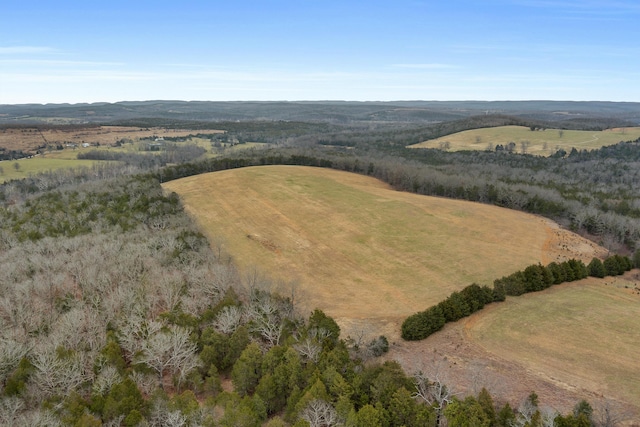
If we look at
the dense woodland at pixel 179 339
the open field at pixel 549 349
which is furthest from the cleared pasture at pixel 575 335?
the dense woodland at pixel 179 339

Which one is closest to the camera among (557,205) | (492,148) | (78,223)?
(78,223)

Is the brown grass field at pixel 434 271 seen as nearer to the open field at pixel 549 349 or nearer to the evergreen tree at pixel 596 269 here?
the open field at pixel 549 349

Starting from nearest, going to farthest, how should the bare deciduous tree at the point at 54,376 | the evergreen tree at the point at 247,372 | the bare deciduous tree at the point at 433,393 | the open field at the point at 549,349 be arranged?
the bare deciduous tree at the point at 433,393 → the bare deciduous tree at the point at 54,376 → the open field at the point at 549,349 → the evergreen tree at the point at 247,372

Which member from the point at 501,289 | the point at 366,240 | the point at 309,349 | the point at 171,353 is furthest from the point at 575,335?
the point at 171,353

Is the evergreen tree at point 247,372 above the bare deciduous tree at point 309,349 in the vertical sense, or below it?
below

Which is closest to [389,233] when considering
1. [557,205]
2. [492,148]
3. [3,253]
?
[557,205]

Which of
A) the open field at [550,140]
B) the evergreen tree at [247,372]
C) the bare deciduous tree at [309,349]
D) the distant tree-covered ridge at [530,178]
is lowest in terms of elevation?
the evergreen tree at [247,372]

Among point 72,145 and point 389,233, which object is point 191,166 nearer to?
point 389,233
